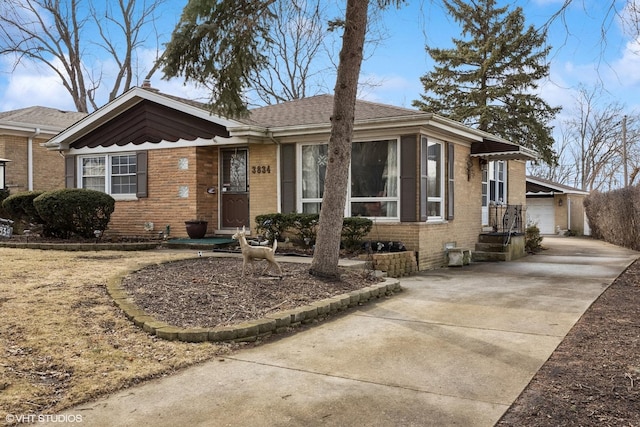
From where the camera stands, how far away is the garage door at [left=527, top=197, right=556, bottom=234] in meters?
27.7

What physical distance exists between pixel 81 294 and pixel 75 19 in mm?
26147

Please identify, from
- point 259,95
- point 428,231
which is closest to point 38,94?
point 259,95

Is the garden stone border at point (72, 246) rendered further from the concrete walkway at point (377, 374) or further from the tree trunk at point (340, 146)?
the concrete walkway at point (377, 374)

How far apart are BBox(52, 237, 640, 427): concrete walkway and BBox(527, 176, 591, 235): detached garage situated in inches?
846

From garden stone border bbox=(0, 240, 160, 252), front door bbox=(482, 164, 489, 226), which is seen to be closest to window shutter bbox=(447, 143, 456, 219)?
front door bbox=(482, 164, 489, 226)

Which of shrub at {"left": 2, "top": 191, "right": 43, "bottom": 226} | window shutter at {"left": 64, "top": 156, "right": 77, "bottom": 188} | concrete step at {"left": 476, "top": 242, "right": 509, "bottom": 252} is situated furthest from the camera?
window shutter at {"left": 64, "top": 156, "right": 77, "bottom": 188}

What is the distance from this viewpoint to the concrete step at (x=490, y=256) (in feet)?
42.7

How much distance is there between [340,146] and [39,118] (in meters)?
16.4

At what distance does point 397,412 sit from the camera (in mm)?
3404

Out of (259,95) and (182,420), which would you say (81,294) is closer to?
(182,420)

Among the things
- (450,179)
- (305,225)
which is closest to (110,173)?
(305,225)

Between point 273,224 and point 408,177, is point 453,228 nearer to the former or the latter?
point 408,177

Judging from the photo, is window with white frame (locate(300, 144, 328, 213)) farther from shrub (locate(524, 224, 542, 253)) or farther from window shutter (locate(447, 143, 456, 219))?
shrub (locate(524, 224, 542, 253))

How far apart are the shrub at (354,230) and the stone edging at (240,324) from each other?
11.4ft
